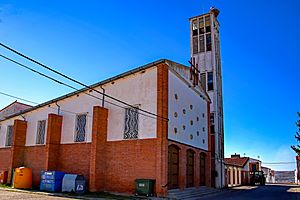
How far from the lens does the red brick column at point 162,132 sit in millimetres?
17703

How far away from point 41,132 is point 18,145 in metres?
2.45

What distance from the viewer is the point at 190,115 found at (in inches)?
926

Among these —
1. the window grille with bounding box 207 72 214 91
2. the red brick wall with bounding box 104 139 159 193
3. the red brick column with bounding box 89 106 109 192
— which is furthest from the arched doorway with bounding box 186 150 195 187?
the window grille with bounding box 207 72 214 91

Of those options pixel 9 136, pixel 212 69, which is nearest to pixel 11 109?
pixel 9 136

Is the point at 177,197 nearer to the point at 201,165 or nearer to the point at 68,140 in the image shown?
the point at 201,165

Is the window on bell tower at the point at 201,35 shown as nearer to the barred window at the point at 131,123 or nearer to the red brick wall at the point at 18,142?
the barred window at the point at 131,123

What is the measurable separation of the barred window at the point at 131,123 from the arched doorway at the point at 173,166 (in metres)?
2.48

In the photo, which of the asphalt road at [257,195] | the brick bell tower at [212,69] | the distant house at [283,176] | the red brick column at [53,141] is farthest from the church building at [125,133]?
the distant house at [283,176]

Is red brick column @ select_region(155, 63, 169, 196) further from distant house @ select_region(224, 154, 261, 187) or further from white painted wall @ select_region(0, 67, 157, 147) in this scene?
distant house @ select_region(224, 154, 261, 187)

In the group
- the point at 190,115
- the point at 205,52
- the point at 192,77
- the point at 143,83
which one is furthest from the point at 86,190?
the point at 205,52

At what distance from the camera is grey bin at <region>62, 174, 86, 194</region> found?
19062 mm

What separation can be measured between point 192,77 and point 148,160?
9165 millimetres

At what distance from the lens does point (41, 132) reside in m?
25.2

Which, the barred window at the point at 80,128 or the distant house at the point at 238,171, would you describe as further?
the distant house at the point at 238,171
